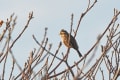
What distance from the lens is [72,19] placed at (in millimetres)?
3672

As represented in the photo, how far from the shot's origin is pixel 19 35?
3633 millimetres

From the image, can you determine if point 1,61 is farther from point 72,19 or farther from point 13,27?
point 72,19

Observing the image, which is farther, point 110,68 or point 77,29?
point 110,68

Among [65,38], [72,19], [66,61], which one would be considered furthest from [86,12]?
[65,38]

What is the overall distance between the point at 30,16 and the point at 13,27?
0.23 meters

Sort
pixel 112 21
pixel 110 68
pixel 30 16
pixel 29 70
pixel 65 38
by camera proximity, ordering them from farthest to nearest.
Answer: pixel 65 38
pixel 110 68
pixel 30 16
pixel 112 21
pixel 29 70

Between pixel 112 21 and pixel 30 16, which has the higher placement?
pixel 30 16

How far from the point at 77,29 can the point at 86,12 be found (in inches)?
9.3

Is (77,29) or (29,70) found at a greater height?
(77,29)

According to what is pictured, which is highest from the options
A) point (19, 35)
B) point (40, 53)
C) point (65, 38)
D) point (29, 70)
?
point (65, 38)

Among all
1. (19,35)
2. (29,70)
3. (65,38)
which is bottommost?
(29,70)

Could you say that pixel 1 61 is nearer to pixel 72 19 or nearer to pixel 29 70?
pixel 29 70

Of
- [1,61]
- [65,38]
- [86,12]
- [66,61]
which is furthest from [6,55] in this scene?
[65,38]

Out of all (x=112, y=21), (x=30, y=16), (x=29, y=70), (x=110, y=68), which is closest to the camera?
(x=29, y=70)
